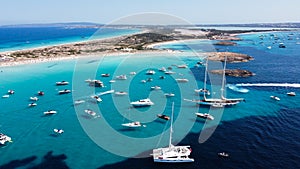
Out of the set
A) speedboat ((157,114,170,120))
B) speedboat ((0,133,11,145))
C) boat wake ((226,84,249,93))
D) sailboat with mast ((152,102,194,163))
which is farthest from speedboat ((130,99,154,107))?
speedboat ((0,133,11,145))

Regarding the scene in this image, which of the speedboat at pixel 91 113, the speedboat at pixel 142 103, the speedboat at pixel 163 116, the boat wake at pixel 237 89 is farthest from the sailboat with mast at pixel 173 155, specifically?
the boat wake at pixel 237 89

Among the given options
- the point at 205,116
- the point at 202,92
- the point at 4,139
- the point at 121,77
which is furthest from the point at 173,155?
the point at 121,77

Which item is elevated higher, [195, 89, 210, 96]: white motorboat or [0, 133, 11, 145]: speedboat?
[195, 89, 210, 96]: white motorboat

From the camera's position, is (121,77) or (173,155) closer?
(173,155)

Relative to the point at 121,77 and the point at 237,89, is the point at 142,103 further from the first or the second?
the point at 237,89

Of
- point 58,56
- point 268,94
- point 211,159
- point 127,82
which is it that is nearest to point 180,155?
point 211,159

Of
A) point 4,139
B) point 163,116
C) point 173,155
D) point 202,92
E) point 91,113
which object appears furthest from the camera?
point 202,92

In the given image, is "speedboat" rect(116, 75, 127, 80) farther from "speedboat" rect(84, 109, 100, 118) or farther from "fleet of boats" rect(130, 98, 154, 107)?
"speedboat" rect(84, 109, 100, 118)

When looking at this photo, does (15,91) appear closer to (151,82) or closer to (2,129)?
(2,129)

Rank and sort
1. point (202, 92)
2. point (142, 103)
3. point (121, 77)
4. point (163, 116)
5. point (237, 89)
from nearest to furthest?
point (163, 116)
point (142, 103)
point (202, 92)
point (237, 89)
point (121, 77)
